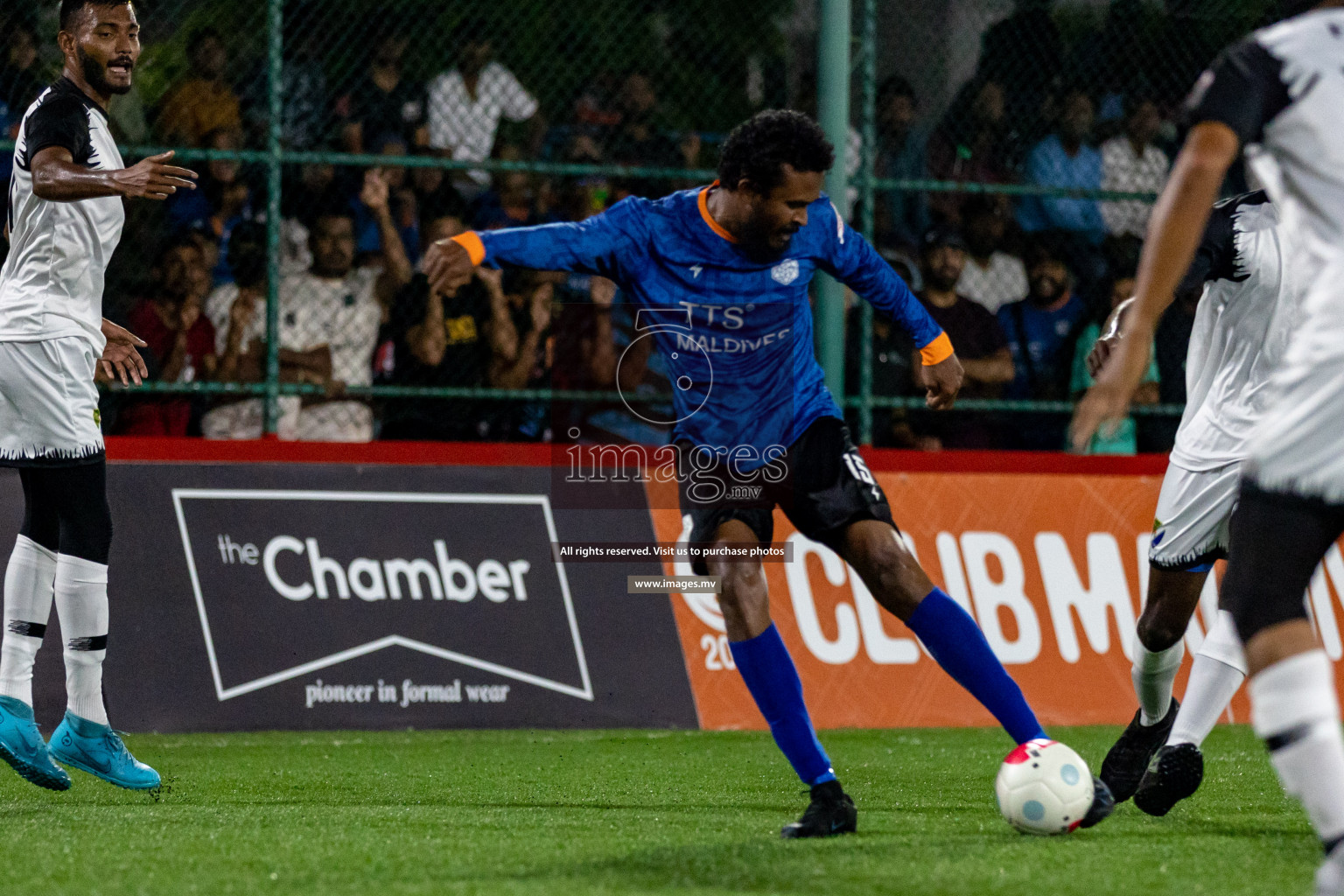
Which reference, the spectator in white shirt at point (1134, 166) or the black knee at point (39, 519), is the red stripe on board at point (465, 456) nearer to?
the spectator in white shirt at point (1134, 166)

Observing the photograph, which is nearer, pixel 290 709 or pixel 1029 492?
pixel 290 709

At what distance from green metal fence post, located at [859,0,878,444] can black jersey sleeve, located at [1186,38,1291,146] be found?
5.33 metres

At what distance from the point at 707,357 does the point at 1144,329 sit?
201 cm

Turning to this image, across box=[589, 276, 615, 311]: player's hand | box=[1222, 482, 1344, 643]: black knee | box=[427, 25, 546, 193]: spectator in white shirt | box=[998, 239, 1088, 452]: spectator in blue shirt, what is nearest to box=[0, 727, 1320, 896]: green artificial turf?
box=[1222, 482, 1344, 643]: black knee

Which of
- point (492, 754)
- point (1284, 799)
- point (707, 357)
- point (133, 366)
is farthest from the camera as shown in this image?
point (492, 754)

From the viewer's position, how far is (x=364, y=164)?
26.3 ft

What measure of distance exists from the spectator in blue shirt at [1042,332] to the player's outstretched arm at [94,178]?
537cm

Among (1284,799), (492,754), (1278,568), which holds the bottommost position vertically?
(492,754)

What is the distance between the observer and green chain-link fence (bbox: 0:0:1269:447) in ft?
26.8

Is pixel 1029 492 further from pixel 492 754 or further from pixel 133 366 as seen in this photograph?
pixel 133 366

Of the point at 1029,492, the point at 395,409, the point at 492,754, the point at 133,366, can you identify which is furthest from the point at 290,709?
the point at 1029,492

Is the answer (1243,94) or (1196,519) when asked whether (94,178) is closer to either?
(1243,94)

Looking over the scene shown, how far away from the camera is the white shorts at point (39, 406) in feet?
17.4

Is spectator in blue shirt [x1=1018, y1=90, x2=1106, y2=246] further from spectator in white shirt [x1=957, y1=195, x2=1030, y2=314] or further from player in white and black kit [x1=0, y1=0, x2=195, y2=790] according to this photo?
player in white and black kit [x1=0, y1=0, x2=195, y2=790]
